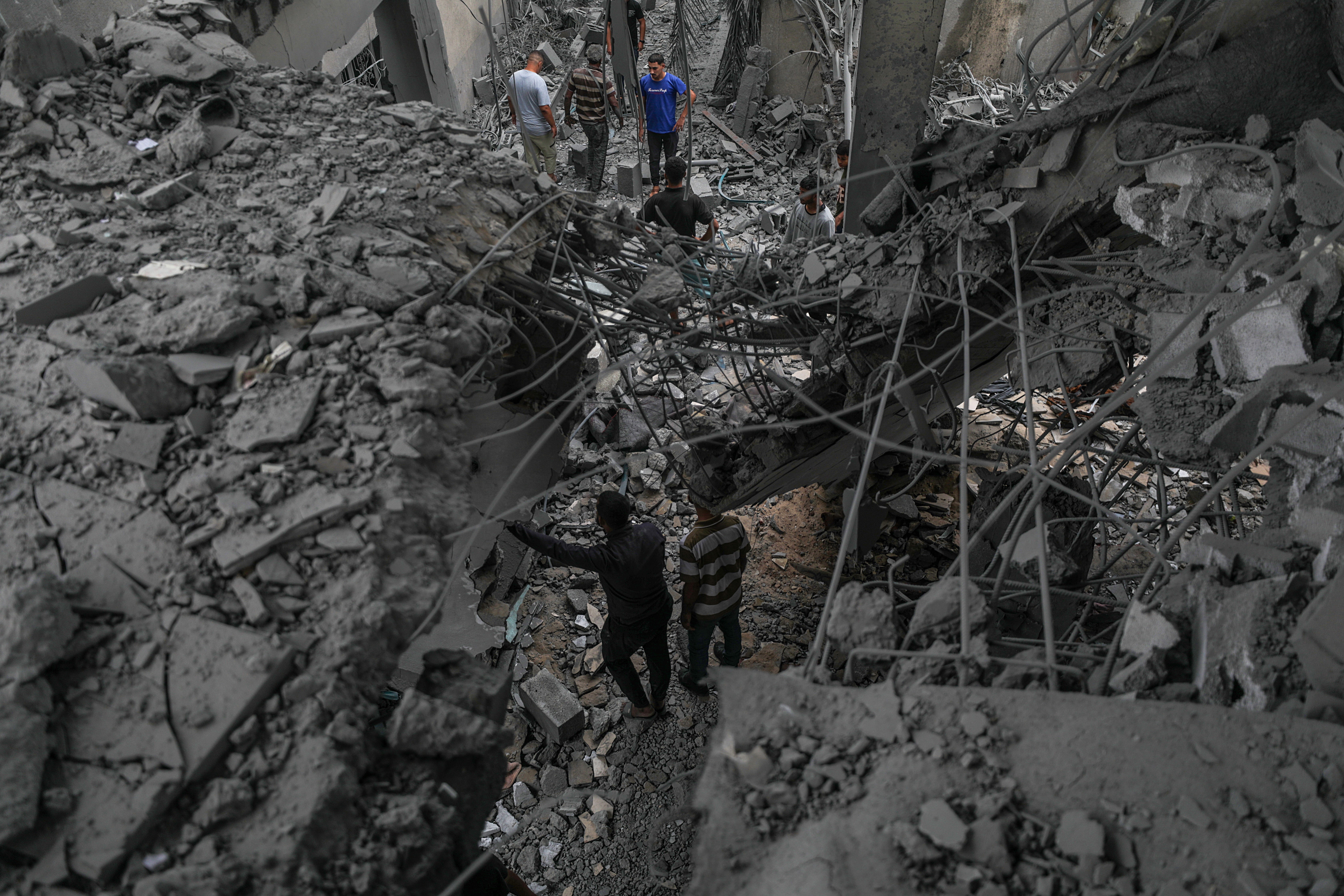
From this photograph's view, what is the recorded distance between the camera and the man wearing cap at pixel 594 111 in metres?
8.87

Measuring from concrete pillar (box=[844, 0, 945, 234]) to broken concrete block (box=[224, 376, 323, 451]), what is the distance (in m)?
3.27

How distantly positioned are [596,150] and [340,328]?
24.5ft

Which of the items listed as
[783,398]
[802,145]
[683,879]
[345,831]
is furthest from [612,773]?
[802,145]

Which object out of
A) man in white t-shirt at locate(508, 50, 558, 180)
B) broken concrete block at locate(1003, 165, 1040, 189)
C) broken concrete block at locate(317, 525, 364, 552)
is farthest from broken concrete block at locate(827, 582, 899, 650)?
man in white t-shirt at locate(508, 50, 558, 180)

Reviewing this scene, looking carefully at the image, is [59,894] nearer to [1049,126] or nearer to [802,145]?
[1049,126]

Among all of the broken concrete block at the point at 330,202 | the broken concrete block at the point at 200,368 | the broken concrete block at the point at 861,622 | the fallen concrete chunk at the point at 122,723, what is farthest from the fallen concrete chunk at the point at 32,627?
the broken concrete block at the point at 861,622

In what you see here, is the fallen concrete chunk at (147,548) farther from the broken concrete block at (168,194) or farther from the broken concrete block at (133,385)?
the broken concrete block at (168,194)

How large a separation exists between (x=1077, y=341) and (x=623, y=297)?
2097 millimetres

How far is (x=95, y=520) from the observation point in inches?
81.7

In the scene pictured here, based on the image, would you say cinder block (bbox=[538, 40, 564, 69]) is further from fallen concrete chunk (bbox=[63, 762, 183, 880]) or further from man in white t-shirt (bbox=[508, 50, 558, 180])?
fallen concrete chunk (bbox=[63, 762, 183, 880])

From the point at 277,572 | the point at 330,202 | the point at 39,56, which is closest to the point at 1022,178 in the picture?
the point at 330,202

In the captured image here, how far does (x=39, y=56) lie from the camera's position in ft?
10.8

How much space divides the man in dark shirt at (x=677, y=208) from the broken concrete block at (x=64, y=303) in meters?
4.20

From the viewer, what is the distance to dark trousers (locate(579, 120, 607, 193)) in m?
9.02
